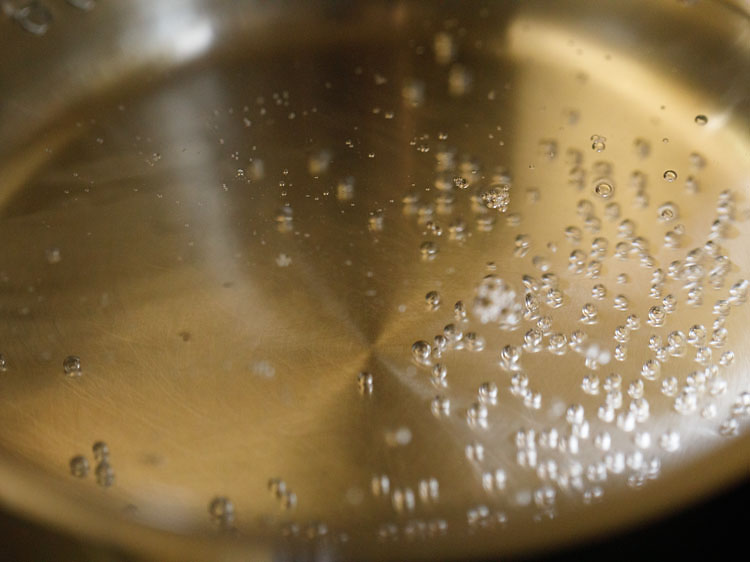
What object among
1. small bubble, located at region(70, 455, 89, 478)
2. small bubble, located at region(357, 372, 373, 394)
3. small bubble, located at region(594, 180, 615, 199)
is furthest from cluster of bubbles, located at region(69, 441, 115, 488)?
small bubble, located at region(594, 180, 615, 199)

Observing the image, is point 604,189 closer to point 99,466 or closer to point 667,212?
point 667,212

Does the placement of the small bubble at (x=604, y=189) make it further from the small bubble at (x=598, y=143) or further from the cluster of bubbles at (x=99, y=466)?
the cluster of bubbles at (x=99, y=466)

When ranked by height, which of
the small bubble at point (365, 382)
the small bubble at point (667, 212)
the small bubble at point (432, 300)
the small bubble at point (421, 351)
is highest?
the small bubble at point (667, 212)

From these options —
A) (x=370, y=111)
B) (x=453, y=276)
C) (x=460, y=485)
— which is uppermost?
(x=370, y=111)

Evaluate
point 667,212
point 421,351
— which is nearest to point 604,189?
point 667,212

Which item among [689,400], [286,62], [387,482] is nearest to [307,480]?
[387,482]

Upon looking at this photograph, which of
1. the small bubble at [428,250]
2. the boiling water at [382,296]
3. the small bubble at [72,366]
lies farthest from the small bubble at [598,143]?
the small bubble at [72,366]

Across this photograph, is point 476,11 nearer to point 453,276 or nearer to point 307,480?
point 453,276
